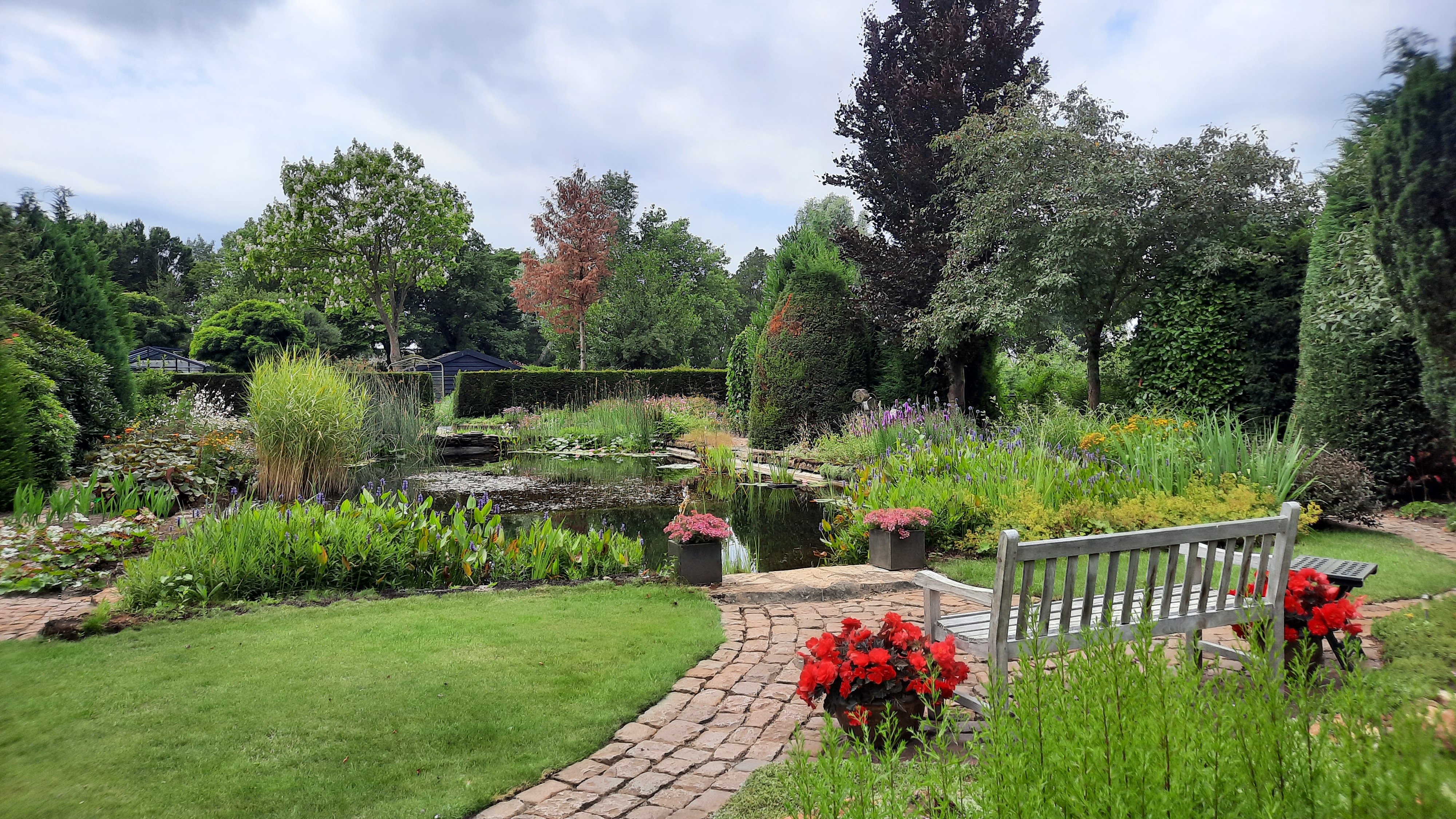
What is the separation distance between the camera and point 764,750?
2.86 m

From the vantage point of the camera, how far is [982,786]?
64.9 inches

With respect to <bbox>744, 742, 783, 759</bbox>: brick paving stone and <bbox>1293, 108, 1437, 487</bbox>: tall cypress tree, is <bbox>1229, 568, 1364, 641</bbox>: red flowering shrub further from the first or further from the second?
<bbox>1293, 108, 1437, 487</bbox>: tall cypress tree

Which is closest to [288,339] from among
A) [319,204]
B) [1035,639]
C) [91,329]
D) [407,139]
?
[319,204]

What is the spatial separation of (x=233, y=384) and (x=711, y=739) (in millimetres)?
20033

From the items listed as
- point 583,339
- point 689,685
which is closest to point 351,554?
point 689,685

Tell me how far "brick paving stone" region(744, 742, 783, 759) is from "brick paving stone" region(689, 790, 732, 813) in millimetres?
271

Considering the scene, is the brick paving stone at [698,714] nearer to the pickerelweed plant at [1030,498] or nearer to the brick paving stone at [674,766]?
the brick paving stone at [674,766]

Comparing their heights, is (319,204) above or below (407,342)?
above

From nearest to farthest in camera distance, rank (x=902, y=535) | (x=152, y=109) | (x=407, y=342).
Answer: (x=152, y=109) → (x=902, y=535) → (x=407, y=342)

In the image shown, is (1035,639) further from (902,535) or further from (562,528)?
(562,528)

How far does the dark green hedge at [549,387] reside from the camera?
2120cm

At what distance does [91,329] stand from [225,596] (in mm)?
8656

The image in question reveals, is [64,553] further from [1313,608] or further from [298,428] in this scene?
[1313,608]

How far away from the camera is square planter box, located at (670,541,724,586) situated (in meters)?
5.15
